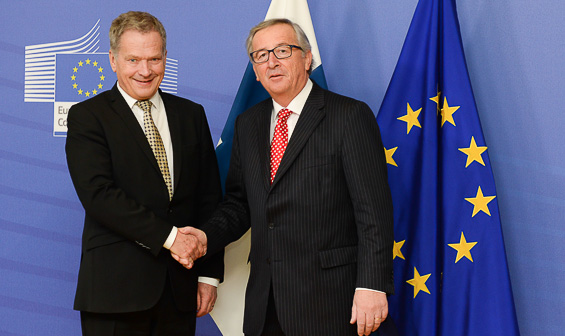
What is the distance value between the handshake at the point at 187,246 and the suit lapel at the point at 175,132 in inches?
6.2

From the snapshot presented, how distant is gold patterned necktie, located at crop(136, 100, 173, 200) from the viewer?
1.90 m

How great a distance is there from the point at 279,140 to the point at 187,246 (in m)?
0.45

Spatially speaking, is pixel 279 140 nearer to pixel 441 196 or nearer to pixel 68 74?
pixel 441 196

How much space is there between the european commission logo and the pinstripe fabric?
1260mm

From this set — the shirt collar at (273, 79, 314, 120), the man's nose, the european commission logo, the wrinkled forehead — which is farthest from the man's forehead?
the european commission logo

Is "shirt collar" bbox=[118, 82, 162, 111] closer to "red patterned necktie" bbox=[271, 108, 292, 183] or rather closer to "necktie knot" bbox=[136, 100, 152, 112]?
"necktie knot" bbox=[136, 100, 152, 112]

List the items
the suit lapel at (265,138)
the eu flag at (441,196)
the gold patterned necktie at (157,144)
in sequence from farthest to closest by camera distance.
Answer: the eu flag at (441,196)
the gold patterned necktie at (157,144)
the suit lapel at (265,138)

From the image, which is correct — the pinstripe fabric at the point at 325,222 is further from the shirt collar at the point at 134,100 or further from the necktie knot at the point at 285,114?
the shirt collar at the point at 134,100

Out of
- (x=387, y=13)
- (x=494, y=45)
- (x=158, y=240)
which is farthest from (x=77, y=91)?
(x=494, y=45)

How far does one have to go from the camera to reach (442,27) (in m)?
2.24

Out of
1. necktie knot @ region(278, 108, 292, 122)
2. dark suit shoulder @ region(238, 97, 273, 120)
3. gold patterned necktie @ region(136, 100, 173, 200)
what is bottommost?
gold patterned necktie @ region(136, 100, 173, 200)

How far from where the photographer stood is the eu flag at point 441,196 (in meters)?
2.05

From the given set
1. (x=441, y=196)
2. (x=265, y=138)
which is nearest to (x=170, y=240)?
(x=265, y=138)

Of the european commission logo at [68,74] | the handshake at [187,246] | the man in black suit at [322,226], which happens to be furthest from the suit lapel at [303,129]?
the european commission logo at [68,74]
